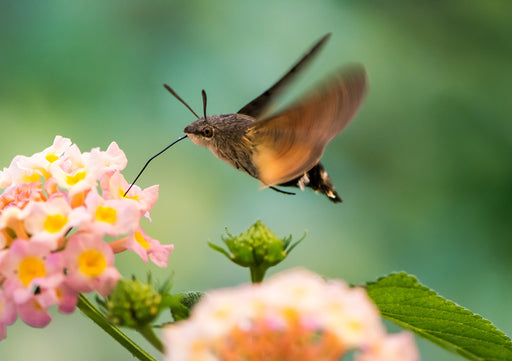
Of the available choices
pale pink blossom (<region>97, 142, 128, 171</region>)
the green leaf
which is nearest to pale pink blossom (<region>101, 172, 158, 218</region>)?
pale pink blossom (<region>97, 142, 128, 171</region>)

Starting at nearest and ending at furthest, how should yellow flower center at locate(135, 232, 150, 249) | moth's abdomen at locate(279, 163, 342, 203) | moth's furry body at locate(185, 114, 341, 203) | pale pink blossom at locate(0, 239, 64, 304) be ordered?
1. pale pink blossom at locate(0, 239, 64, 304)
2. yellow flower center at locate(135, 232, 150, 249)
3. moth's furry body at locate(185, 114, 341, 203)
4. moth's abdomen at locate(279, 163, 342, 203)

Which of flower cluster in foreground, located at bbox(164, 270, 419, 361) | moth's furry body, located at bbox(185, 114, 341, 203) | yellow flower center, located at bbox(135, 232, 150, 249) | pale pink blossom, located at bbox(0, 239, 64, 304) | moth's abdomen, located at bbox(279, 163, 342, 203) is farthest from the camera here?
moth's abdomen, located at bbox(279, 163, 342, 203)

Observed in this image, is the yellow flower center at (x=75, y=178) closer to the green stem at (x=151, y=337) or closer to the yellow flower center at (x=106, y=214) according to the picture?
the yellow flower center at (x=106, y=214)

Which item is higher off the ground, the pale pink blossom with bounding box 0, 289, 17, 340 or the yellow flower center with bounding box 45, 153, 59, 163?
the yellow flower center with bounding box 45, 153, 59, 163

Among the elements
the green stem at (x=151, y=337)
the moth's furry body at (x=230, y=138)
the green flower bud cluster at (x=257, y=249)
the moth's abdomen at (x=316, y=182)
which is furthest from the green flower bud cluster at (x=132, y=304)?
the moth's abdomen at (x=316, y=182)

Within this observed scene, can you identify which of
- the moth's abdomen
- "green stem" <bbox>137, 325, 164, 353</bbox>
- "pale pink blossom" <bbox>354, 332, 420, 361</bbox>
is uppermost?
the moth's abdomen

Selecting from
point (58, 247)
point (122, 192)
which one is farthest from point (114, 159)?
point (58, 247)

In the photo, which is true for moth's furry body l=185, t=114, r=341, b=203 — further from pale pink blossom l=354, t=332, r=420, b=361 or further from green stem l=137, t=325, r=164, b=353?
pale pink blossom l=354, t=332, r=420, b=361

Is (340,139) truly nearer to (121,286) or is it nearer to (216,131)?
(216,131)
